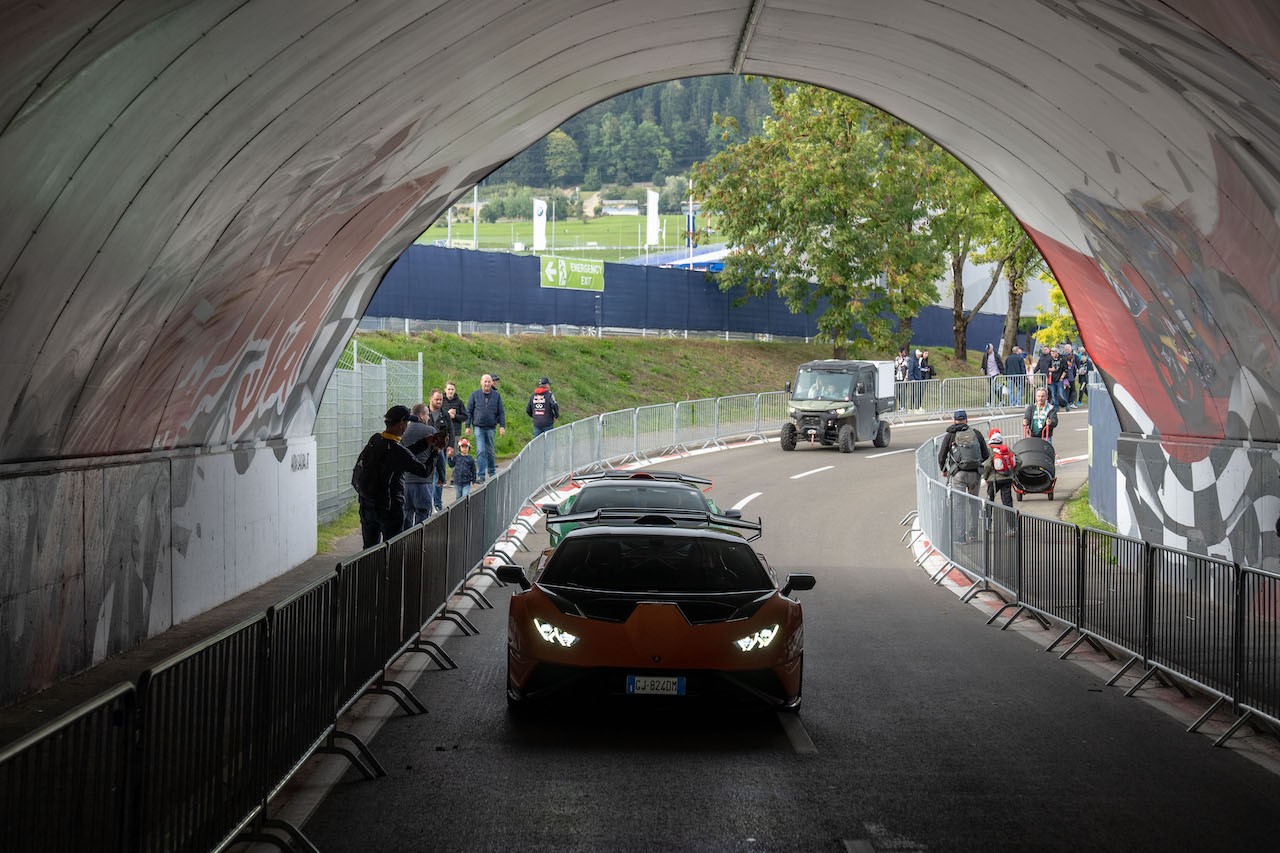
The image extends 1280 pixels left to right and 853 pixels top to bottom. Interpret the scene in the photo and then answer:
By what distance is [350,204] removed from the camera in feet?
48.5

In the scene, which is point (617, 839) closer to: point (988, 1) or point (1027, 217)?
point (988, 1)

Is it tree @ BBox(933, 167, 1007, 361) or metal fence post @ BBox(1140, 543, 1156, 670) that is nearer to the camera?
metal fence post @ BBox(1140, 543, 1156, 670)

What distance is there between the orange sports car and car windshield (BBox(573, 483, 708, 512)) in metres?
5.51

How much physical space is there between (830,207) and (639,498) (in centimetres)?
4038

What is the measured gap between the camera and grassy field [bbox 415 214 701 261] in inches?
4776

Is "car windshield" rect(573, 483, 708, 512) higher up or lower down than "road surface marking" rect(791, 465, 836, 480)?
higher up

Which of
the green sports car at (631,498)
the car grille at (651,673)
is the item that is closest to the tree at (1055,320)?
the green sports car at (631,498)

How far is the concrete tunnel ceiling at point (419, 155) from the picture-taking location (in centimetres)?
855

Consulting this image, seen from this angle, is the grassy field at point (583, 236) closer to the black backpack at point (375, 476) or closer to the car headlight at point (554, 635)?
the black backpack at point (375, 476)

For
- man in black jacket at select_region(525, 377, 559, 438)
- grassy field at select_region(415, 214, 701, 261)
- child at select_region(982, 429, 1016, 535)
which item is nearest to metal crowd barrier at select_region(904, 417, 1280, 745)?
child at select_region(982, 429, 1016, 535)

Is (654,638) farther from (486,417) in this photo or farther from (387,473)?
(486,417)

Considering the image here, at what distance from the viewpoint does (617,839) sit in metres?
7.00

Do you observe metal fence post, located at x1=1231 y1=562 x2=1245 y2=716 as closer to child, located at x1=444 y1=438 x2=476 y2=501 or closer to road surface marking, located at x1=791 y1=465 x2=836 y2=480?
child, located at x1=444 y1=438 x2=476 y2=501

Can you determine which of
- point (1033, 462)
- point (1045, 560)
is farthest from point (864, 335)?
point (1045, 560)
